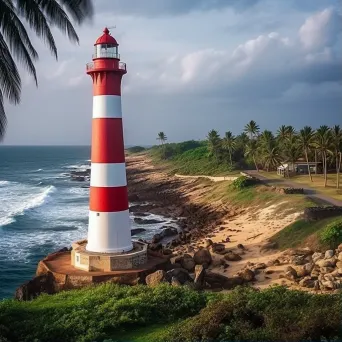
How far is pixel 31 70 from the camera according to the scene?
40.4ft

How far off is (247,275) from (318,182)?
2592cm

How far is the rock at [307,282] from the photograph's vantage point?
16797 mm

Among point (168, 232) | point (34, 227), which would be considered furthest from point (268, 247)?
point (34, 227)

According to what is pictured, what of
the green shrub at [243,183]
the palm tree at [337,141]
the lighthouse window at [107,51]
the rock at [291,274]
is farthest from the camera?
the green shrub at [243,183]

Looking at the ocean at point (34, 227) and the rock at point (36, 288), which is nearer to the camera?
the rock at point (36, 288)

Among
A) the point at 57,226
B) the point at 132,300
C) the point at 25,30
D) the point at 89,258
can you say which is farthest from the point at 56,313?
the point at 57,226

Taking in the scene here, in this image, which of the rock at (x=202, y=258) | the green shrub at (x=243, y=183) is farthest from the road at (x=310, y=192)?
the rock at (x=202, y=258)

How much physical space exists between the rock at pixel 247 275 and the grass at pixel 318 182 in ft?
50.8

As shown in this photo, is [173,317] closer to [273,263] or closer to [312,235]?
[273,263]

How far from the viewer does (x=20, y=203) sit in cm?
5434

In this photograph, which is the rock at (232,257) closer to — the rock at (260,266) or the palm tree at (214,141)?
the rock at (260,266)

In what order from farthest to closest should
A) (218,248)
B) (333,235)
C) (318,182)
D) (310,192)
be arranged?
(318,182) → (310,192) → (218,248) → (333,235)

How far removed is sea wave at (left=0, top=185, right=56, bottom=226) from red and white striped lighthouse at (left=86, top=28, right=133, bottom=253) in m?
23.2

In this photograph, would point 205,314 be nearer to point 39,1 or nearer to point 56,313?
point 56,313
